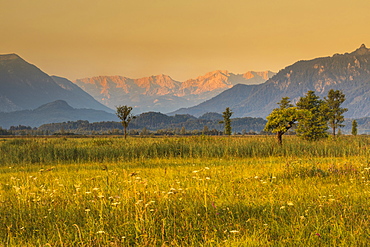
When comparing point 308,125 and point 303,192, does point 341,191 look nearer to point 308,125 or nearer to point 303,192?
point 303,192

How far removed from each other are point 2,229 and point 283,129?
27.5 m

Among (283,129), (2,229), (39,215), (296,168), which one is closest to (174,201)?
(39,215)

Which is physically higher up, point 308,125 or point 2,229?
point 308,125

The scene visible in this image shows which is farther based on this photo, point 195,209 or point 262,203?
point 262,203

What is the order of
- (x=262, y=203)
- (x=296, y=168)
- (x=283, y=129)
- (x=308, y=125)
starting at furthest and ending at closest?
1. (x=308, y=125)
2. (x=283, y=129)
3. (x=296, y=168)
4. (x=262, y=203)

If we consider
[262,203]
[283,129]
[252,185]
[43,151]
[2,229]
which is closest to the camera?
[2,229]

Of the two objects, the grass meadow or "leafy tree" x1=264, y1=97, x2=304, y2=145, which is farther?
"leafy tree" x1=264, y1=97, x2=304, y2=145

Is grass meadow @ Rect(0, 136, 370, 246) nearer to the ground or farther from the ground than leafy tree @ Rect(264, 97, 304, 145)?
nearer to the ground

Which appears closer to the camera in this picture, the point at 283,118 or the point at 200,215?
the point at 200,215

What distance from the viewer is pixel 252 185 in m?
10.5

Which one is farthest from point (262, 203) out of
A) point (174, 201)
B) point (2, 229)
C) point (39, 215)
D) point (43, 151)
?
point (43, 151)

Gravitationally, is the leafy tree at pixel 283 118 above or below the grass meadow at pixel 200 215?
above

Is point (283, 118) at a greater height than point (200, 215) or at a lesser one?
greater

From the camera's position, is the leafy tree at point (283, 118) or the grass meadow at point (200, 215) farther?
the leafy tree at point (283, 118)
